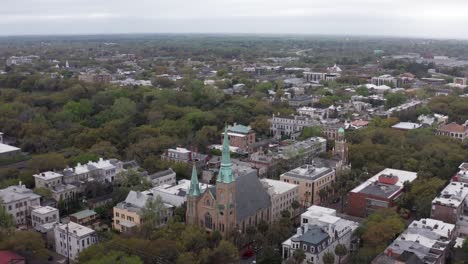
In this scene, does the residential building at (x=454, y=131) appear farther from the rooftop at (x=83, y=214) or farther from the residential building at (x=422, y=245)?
the rooftop at (x=83, y=214)

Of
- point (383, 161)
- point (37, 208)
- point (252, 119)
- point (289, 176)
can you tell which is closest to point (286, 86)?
point (252, 119)

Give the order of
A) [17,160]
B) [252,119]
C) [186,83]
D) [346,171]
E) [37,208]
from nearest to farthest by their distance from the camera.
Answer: [37,208], [346,171], [17,160], [252,119], [186,83]

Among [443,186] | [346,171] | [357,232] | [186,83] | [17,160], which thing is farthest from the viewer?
[186,83]

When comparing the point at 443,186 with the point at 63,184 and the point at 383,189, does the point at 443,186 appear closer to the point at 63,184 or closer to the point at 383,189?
the point at 383,189

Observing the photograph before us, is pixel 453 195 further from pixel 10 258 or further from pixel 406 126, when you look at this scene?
pixel 10 258

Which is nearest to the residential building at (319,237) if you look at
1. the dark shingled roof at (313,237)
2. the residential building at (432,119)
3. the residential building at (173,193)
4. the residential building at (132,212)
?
the dark shingled roof at (313,237)

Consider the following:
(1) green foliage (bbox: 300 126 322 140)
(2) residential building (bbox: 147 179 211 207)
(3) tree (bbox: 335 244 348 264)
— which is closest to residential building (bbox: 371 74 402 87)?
(1) green foliage (bbox: 300 126 322 140)
